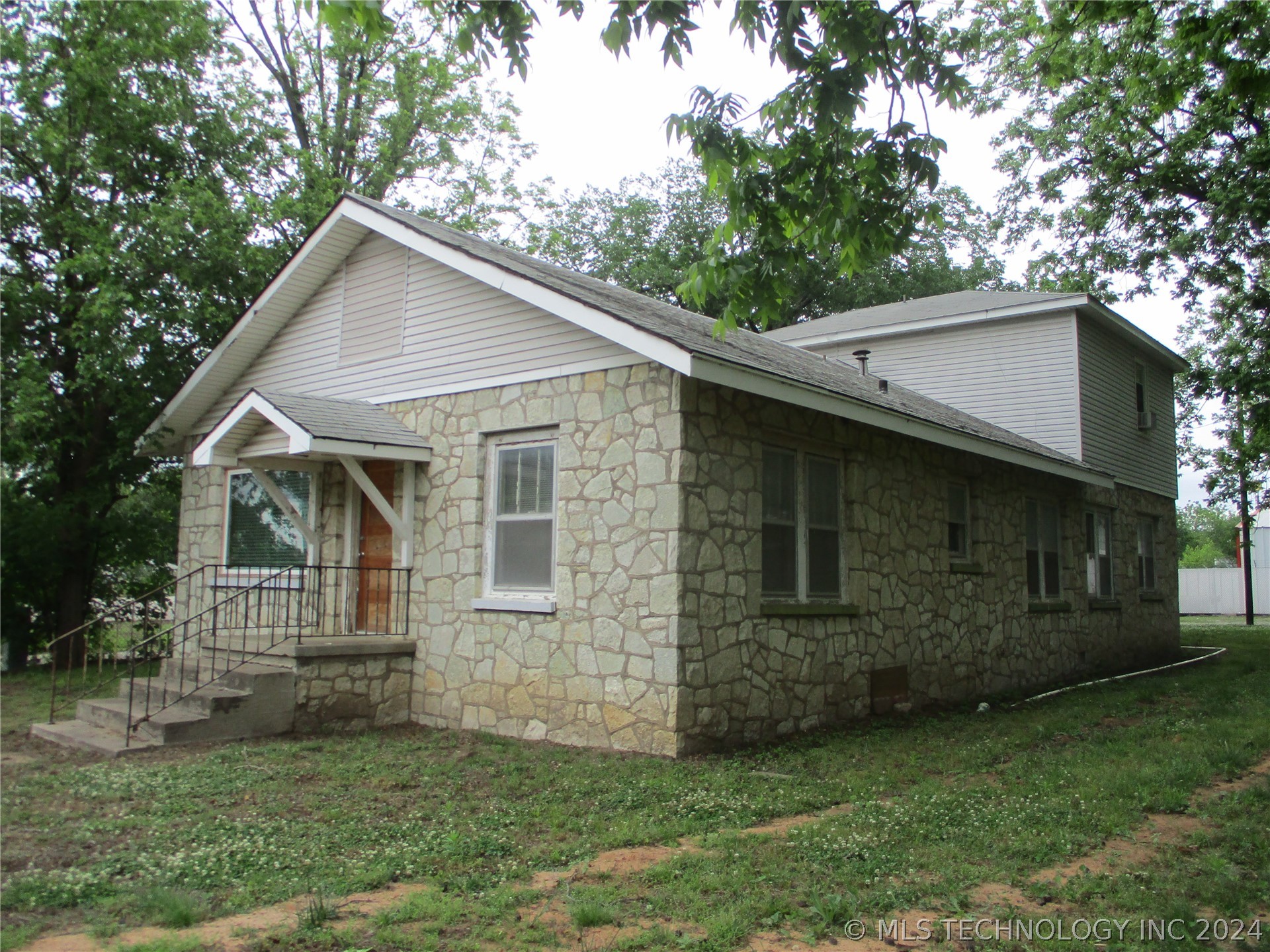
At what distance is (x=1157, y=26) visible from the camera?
8.65 m

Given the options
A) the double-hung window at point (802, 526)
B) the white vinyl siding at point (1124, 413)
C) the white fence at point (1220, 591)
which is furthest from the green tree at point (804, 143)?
the white fence at point (1220, 591)

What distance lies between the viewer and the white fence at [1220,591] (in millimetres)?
42062

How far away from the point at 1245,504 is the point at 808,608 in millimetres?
26612

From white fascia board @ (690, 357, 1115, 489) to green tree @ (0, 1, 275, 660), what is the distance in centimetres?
904

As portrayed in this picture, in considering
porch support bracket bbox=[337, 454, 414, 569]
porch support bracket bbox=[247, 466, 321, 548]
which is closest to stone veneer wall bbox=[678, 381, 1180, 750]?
porch support bracket bbox=[337, 454, 414, 569]

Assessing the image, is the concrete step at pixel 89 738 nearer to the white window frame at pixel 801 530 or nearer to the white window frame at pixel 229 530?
the white window frame at pixel 229 530

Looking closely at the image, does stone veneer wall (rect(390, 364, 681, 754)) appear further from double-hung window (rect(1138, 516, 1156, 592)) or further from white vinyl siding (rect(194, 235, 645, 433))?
double-hung window (rect(1138, 516, 1156, 592))

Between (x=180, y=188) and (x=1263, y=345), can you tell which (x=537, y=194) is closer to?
(x=180, y=188)

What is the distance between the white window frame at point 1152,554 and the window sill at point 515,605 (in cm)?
1329

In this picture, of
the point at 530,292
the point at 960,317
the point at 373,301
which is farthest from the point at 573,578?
the point at 960,317

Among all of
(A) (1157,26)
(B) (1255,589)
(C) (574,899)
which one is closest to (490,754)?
(C) (574,899)

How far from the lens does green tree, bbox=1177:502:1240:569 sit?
65.9 meters

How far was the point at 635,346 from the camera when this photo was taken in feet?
26.6

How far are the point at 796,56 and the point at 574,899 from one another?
4881 mm
